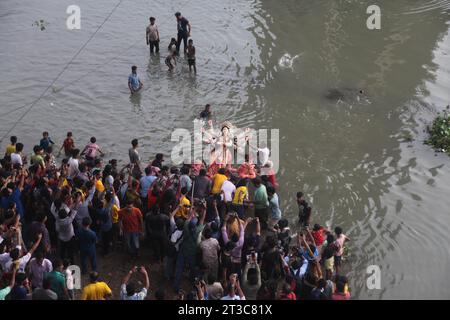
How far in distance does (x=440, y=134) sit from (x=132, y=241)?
10193mm

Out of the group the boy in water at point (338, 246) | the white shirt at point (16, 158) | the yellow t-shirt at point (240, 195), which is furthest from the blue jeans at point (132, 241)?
the boy in water at point (338, 246)

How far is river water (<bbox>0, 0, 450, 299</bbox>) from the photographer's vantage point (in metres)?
14.3

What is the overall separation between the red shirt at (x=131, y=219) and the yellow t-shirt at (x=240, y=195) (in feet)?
7.34

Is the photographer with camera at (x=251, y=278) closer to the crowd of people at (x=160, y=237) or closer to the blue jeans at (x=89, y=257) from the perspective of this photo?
the crowd of people at (x=160, y=237)

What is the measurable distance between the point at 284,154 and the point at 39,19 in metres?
13.4

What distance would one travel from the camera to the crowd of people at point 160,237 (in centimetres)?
990

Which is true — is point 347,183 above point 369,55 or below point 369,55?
below

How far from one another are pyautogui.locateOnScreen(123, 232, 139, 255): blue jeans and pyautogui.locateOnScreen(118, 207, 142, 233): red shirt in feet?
0.46

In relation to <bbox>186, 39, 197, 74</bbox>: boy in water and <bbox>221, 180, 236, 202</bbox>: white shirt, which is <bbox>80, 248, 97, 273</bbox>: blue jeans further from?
<bbox>186, 39, 197, 74</bbox>: boy in water

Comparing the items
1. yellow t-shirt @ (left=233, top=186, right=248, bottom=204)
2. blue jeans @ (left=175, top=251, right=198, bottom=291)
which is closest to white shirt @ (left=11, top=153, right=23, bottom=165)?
blue jeans @ (left=175, top=251, right=198, bottom=291)

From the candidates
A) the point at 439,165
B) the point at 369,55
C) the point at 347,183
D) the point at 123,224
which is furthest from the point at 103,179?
the point at 369,55

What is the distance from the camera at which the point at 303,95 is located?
19766 millimetres

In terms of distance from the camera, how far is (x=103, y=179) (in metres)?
12.9
